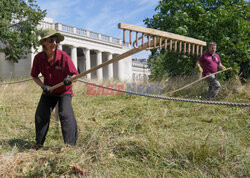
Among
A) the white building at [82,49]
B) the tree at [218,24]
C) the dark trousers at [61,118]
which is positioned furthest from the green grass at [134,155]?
the white building at [82,49]

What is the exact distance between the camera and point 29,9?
44.6ft

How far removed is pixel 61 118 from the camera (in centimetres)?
293

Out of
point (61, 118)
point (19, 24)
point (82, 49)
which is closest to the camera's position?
point (61, 118)

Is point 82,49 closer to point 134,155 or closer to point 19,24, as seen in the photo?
point 19,24

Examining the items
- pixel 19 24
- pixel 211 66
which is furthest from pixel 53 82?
pixel 19 24

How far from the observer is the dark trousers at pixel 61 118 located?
9.45ft

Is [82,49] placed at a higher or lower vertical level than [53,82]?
higher

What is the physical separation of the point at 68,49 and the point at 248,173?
31.6m

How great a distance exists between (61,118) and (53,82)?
20.3 inches

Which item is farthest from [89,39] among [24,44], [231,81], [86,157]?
[86,157]

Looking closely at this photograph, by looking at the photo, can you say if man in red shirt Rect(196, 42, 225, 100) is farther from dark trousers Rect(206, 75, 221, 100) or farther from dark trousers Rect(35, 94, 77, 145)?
dark trousers Rect(35, 94, 77, 145)

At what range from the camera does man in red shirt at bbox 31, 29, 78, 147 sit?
9.64ft

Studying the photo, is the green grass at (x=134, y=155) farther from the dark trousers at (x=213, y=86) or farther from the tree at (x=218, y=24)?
the tree at (x=218, y=24)

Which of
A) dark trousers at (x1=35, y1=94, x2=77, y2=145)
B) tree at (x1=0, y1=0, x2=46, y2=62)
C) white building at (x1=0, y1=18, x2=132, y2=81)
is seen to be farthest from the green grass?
white building at (x1=0, y1=18, x2=132, y2=81)
